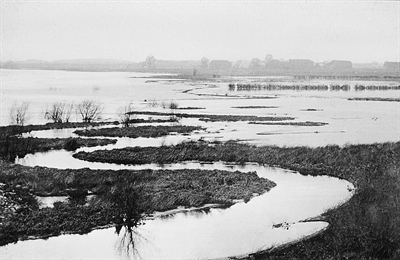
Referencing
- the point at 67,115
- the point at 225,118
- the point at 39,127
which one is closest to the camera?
the point at 39,127

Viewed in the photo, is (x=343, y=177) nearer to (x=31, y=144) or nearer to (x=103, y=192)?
(x=103, y=192)

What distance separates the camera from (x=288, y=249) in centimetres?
1673

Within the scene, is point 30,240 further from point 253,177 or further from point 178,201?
point 253,177

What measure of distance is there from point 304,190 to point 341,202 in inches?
119

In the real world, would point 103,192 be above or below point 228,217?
above

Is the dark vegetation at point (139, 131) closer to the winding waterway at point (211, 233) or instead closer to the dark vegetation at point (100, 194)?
the dark vegetation at point (100, 194)

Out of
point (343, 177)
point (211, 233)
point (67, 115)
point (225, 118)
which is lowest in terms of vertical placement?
point (211, 233)

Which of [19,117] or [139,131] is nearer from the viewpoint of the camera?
[139,131]

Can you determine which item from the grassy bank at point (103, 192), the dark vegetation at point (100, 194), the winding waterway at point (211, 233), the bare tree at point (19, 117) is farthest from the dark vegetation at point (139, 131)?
the winding waterway at point (211, 233)

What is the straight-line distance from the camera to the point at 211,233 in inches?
752

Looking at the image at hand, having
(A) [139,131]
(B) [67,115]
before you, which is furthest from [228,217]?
(B) [67,115]

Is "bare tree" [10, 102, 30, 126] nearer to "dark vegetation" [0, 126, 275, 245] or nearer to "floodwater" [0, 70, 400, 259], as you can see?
"floodwater" [0, 70, 400, 259]

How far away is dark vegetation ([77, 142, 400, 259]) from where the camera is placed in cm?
1609

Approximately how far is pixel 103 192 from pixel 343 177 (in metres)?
13.8
